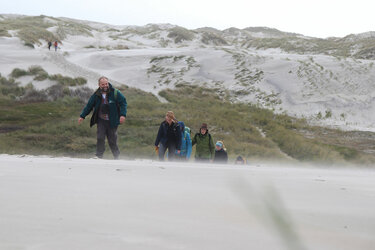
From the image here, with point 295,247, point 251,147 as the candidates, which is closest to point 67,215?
point 295,247

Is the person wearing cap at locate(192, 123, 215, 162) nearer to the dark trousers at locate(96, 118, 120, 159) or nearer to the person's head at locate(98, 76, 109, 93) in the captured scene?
the dark trousers at locate(96, 118, 120, 159)

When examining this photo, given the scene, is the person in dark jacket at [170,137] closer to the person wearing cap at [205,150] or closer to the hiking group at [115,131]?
the hiking group at [115,131]

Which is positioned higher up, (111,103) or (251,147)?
(111,103)

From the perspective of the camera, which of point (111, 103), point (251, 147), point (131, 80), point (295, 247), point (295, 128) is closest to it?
point (295, 247)

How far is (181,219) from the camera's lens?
1.50 metres

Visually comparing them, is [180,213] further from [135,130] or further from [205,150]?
[135,130]

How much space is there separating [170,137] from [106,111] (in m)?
1.64

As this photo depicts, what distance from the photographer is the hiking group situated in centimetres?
652

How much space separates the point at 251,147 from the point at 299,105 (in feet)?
51.0

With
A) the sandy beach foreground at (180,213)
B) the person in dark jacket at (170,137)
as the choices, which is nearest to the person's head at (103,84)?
the person in dark jacket at (170,137)

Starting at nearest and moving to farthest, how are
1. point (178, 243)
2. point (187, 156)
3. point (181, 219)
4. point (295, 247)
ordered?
point (295, 247)
point (178, 243)
point (181, 219)
point (187, 156)

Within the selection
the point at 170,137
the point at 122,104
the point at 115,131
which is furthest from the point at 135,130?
the point at 122,104

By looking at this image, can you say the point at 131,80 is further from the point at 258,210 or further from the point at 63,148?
the point at 258,210

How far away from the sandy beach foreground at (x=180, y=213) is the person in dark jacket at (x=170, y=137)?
4723 millimetres
